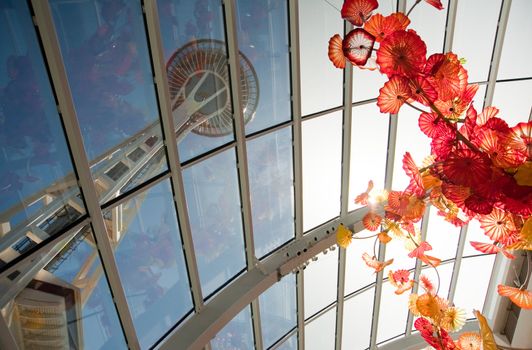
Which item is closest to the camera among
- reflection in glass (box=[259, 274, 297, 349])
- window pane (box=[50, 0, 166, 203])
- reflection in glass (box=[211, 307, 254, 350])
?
window pane (box=[50, 0, 166, 203])

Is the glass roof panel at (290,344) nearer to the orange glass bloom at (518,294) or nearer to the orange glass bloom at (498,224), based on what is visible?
the orange glass bloom at (518,294)

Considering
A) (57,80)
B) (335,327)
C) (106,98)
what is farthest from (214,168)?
(335,327)

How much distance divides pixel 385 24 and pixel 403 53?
0.36 metres

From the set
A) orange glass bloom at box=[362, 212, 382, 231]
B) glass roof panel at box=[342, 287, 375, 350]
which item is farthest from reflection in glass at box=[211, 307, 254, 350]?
orange glass bloom at box=[362, 212, 382, 231]

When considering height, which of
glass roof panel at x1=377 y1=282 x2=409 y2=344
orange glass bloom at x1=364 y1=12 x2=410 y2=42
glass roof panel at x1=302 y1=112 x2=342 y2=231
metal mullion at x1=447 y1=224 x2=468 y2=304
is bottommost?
orange glass bloom at x1=364 y1=12 x2=410 y2=42

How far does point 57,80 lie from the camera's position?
4.05 meters

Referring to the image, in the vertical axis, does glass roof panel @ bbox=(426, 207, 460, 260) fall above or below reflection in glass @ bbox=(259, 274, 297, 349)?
above

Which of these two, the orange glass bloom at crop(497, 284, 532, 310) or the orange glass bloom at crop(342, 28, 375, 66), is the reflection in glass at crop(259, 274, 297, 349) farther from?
the orange glass bloom at crop(342, 28, 375, 66)

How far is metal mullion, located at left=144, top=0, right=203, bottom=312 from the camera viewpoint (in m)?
5.00

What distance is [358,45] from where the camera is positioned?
3.64 metres

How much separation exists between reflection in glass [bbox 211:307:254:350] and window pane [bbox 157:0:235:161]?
14.4ft

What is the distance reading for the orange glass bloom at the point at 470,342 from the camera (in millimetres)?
4300

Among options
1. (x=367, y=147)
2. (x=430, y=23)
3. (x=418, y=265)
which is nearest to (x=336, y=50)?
(x=367, y=147)

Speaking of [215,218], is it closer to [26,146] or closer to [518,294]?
[26,146]
